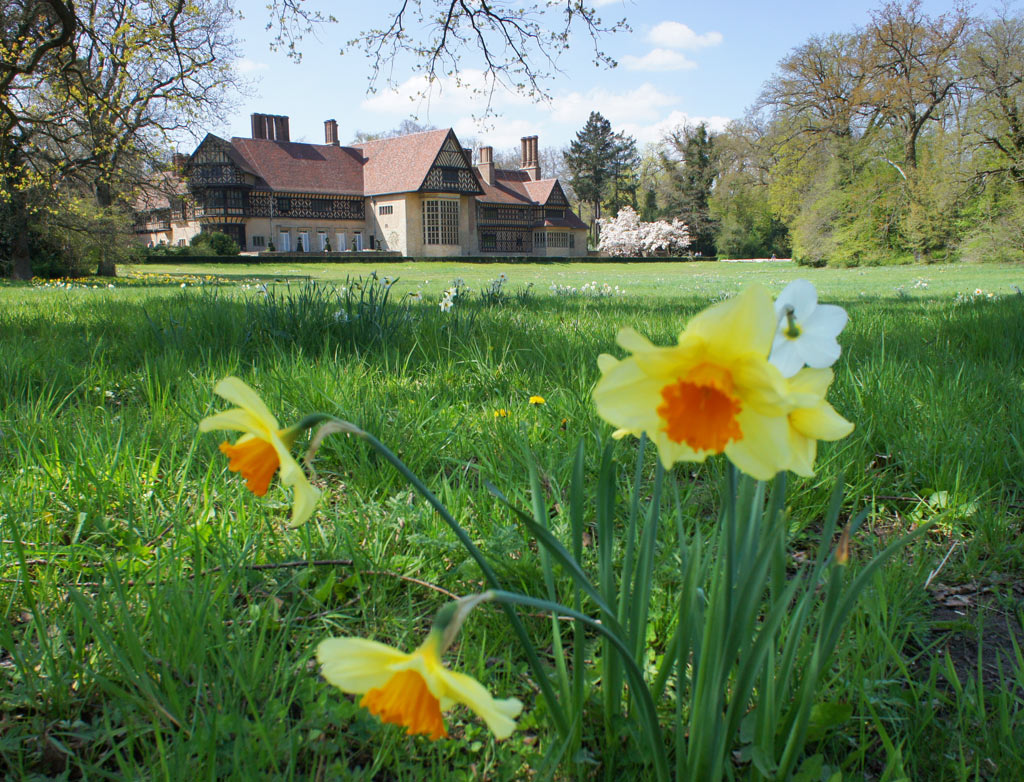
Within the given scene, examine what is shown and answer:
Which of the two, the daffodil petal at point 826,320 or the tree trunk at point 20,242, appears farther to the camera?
the tree trunk at point 20,242

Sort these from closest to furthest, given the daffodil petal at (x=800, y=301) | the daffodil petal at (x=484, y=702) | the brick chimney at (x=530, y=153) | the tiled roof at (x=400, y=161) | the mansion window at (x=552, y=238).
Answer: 1. the daffodil petal at (x=484, y=702)
2. the daffodil petal at (x=800, y=301)
3. the tiled roof at (x=400, y=161)
4. the mansion window at (x=552, y=238)
5. the brick chimney at (x=530, y=153)

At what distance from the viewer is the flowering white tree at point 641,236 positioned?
55219mm

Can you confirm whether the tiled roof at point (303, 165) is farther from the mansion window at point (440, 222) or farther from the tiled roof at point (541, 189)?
the tiled roof at point (541, 189)

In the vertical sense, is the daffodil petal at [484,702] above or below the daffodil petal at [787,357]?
below

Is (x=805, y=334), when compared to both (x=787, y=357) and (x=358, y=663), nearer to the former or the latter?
(x=787, y=357)

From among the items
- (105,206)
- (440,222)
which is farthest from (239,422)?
(440,222)

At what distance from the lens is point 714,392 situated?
60cm

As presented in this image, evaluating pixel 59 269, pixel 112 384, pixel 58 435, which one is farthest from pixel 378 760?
pixel 59 269

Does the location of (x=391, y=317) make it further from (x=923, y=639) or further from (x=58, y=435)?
(x=923, y=639)

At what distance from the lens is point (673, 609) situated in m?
1.47

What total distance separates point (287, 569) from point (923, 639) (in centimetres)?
151

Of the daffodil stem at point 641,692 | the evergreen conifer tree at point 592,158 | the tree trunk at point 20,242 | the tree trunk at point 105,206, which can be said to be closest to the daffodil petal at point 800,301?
the daffodil stem at point 641,692

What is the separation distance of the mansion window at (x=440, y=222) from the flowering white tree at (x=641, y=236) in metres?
15.3

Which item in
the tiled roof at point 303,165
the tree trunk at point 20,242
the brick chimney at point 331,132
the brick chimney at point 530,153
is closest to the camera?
the tree trunk at point 20,242
